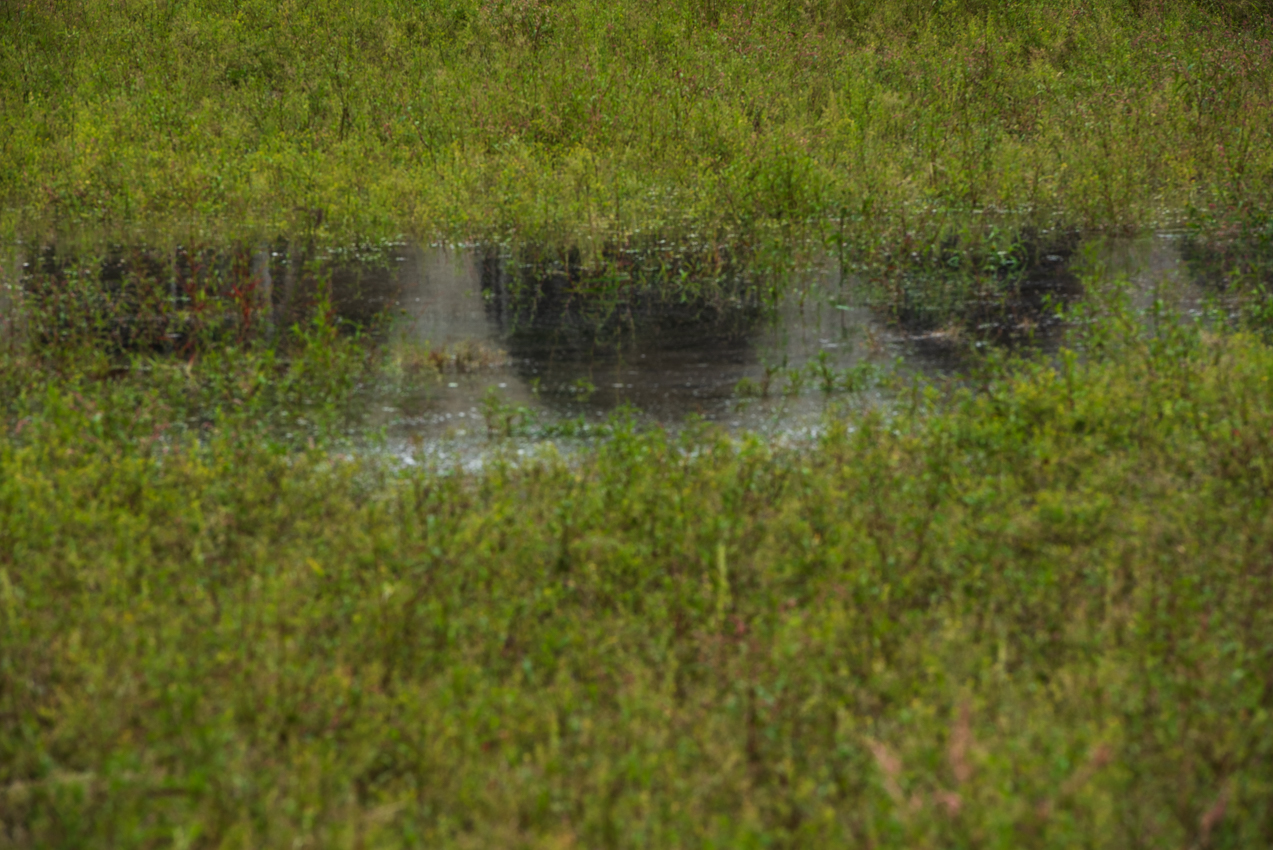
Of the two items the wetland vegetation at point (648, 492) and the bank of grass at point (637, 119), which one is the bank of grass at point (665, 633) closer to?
the wetland vegetation at point (648, 492)

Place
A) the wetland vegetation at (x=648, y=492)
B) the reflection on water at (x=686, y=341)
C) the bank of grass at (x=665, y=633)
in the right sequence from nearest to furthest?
the bank of grass at (x=665, y=633) → the wetland vegetation at (x=648, y=492) → the reflection on water at (x=686, y=341)

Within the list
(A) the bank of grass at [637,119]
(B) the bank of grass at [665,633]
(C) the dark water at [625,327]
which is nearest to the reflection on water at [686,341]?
(C) the dark water at [625,327]

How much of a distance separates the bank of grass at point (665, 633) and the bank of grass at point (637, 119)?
457cm

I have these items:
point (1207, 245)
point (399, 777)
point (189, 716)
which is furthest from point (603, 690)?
point (1207, 245)

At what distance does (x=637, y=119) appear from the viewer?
535 inches

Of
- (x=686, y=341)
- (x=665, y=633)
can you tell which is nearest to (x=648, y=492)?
(x=665, y=633)

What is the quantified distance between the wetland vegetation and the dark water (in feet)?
0.15

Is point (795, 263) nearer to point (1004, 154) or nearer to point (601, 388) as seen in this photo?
point (601, 388)

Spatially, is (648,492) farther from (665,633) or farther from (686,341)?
(686,341)

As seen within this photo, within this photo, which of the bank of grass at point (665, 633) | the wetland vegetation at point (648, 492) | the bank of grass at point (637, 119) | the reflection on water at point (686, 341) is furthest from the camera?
the bank of grass at point (637, 119)

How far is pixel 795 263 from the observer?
30.9 ft

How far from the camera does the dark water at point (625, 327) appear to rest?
6.58 m

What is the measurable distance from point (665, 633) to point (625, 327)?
434cm

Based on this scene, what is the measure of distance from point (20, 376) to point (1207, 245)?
804cm
